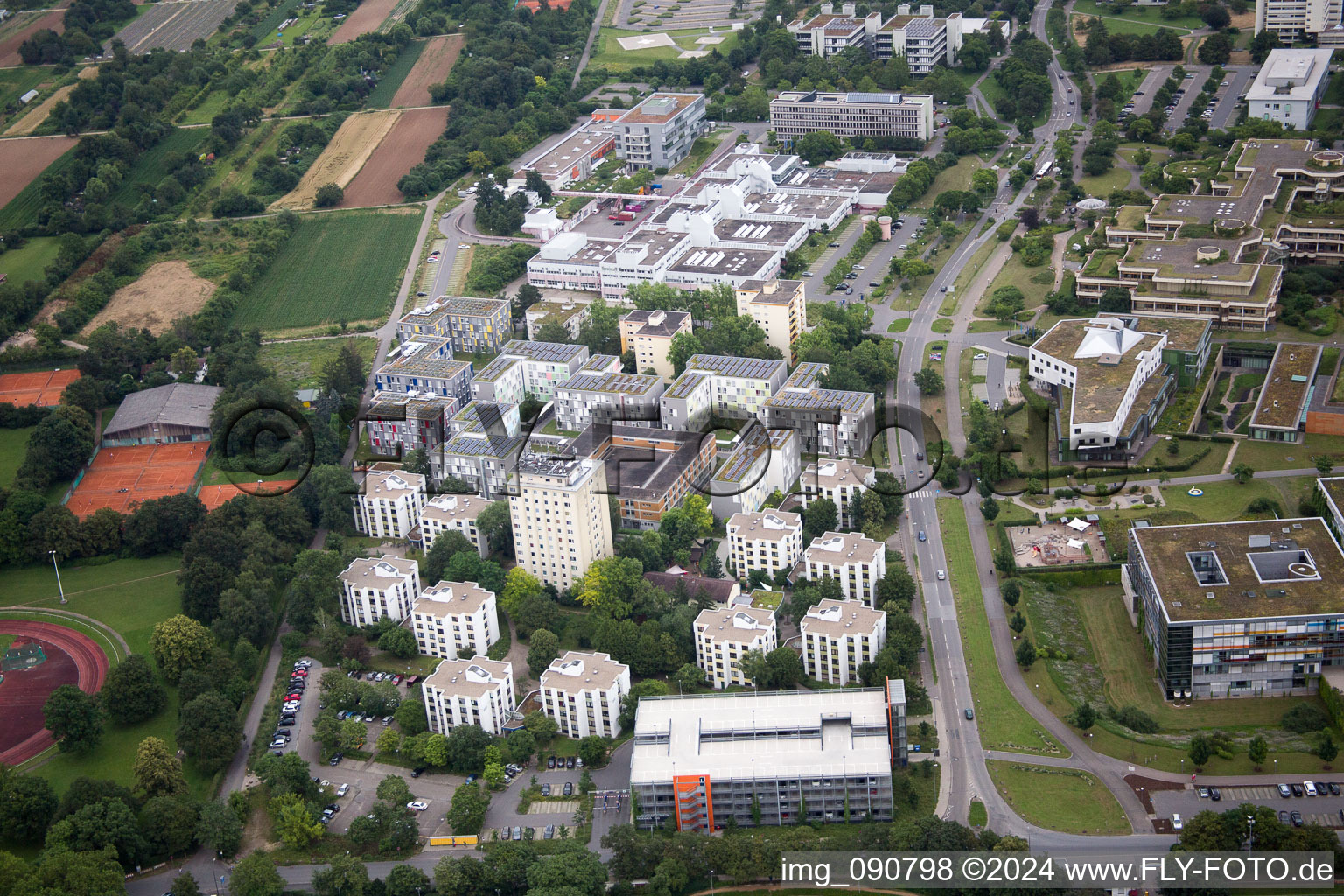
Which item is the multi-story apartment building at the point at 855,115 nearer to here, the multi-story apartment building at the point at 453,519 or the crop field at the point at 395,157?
the crop field at the point at 395,157

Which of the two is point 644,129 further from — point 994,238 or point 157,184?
point 157,184

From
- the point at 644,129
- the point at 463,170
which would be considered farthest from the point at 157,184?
the point at 644,129

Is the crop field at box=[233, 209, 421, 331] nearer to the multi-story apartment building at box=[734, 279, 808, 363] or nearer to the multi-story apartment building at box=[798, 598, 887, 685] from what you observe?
the multi-story apartment building at box=[734, 279, 808, 363]

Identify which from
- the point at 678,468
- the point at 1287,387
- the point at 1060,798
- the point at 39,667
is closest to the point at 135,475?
the point at 39,667

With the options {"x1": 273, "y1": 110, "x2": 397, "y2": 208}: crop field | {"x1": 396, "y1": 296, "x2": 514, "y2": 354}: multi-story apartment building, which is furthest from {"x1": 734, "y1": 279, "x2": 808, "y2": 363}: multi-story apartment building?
{"x1": 273, "y1": 110, "x2": 397, "y2": 208}: crop field

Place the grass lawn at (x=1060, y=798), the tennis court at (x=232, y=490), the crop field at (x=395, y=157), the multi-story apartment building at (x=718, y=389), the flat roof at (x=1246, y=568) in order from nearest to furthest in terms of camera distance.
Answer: the grass lawn at (x=1060, y=798) < the flat roof at (x=1246, y=568) < the tennis court at (x=232, y=490) < the multi-story apartment building at (x=718, y=389) < the crop field at (x=395, y=157)

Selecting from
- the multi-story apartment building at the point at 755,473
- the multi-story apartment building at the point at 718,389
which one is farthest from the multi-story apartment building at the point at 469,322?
the multi-story apartment building at the point at 755,473
